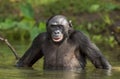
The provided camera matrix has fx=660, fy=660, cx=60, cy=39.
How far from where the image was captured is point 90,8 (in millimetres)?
19844

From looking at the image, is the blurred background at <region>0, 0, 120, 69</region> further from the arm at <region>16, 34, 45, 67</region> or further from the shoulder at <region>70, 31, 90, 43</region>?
the shoulder at <region>70, 31, 90, 43</region>

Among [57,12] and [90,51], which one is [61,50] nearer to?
[90,51]

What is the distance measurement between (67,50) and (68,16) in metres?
8.46

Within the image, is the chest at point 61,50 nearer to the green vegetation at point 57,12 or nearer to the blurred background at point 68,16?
the blurred background at point 68,16

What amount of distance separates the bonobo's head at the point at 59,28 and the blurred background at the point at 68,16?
3.75m

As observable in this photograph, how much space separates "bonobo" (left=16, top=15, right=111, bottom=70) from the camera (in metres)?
11.2

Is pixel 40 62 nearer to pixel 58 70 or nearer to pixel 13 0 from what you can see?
pixel 58 70

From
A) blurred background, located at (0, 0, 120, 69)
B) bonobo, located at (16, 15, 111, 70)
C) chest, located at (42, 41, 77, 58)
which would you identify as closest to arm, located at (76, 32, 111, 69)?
bonobo, located at (16, 15, 111, 70)

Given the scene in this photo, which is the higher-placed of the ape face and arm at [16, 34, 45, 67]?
the ape face

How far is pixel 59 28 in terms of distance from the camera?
11.2 meters

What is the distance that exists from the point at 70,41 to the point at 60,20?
1.33ft

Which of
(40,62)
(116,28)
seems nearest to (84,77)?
(40,62)

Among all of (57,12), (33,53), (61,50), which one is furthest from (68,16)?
(61,50)

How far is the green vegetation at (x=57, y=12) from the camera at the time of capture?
17484mm
